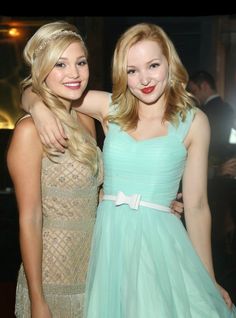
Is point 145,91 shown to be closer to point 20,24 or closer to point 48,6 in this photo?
point 48,6

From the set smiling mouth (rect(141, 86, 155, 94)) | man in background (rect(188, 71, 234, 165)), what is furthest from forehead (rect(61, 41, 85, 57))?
man in background (rect(188, 71, 234, 165))

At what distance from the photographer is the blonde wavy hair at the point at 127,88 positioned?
207cm

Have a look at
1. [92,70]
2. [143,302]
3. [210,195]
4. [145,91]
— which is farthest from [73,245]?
[92,70]

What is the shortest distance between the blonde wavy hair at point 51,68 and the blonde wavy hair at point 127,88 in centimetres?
16

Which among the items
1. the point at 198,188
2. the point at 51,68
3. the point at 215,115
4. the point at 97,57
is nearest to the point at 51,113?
the point at 51,68

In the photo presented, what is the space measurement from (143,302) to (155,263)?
14 centimetres

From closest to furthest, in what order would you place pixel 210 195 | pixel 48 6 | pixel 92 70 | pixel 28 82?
pixel 28 82, pixel 48 6, pixel 210 195, pixel 92 70

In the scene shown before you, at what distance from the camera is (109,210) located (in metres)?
2.05

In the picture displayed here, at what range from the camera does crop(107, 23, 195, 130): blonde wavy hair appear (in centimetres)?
207

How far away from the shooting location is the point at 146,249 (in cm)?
196

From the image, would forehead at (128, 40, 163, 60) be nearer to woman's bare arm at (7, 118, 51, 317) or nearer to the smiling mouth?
the smiling mouth

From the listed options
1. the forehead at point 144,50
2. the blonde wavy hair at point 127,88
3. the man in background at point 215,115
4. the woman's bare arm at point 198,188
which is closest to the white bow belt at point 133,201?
the woman's bare arm at point 198,188

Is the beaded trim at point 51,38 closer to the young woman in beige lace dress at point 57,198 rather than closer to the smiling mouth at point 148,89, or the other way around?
the young woman in beige lace dress at point 57,198

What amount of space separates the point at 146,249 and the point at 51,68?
69 centimetres
